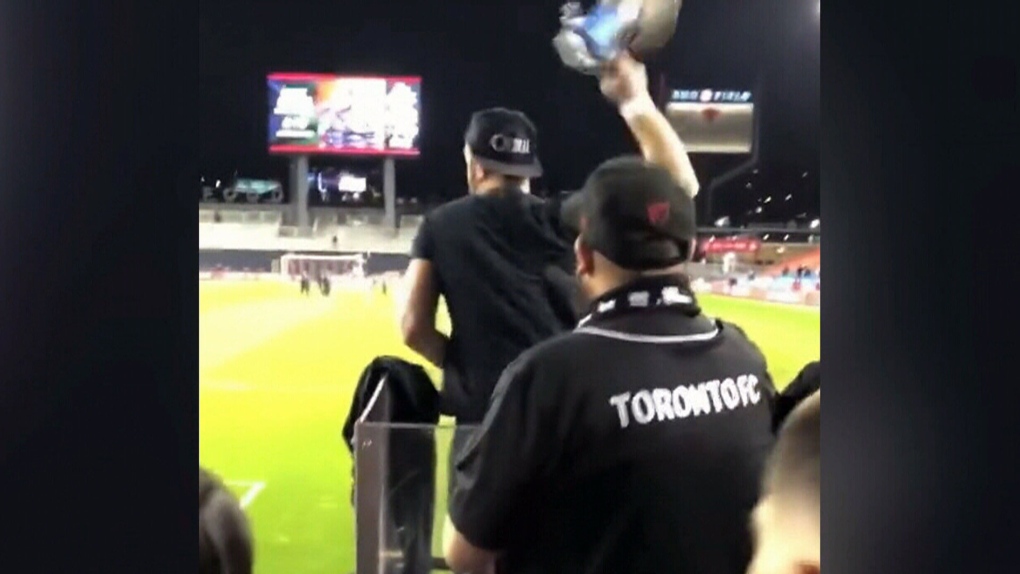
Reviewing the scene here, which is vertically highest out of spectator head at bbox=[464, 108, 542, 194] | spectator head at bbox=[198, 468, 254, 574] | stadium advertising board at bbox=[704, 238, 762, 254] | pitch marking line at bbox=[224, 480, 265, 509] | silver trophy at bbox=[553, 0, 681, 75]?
silver trophy at bbox=[553, 0, 681, 75]

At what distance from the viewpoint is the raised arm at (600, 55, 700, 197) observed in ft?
5.08

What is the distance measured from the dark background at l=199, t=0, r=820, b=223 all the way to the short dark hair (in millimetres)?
287

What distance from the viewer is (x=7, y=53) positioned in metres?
1.58

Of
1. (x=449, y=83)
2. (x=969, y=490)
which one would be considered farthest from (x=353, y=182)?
(x=969, y=490)

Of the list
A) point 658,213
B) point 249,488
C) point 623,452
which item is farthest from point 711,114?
point 249,488

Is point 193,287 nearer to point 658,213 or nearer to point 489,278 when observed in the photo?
point 489,278

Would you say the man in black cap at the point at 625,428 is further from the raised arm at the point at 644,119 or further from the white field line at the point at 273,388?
the white field line at the point at 273,388

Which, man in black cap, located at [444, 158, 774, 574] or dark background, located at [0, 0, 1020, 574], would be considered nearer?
man in black cap, located at [444, 158, 774, 574]

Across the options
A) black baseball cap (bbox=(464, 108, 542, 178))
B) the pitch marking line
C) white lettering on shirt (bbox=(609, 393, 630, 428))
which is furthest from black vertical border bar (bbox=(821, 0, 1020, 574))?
the pitch marking line

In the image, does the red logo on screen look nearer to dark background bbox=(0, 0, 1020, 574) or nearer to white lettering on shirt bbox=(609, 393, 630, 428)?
dark background bbox=(0, 0, 1020, 574)

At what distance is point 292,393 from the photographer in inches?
62.4

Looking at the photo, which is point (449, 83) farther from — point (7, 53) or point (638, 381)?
point (7, 53)

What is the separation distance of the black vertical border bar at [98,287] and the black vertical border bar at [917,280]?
94cm

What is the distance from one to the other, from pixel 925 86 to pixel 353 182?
0.83m
